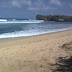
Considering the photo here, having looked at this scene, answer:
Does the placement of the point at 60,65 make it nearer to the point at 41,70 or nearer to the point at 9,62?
the point at 41,70

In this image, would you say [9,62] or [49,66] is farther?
[9,62]

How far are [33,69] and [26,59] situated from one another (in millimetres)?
1146

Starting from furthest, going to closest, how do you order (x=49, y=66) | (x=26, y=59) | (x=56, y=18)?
(x=56, y=18) → (x=26, y=59) → (x=49, y=66)

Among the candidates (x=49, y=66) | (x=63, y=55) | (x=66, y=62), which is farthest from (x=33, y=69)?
(x=63, y=55)

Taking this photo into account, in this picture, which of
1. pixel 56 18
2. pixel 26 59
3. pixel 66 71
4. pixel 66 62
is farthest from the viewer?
pixel 56 18

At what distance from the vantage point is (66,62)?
5242mm

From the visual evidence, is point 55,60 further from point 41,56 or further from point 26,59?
point 26,59

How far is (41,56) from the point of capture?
6156 mm

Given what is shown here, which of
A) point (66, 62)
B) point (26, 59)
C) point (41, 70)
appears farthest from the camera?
point (26, 59)

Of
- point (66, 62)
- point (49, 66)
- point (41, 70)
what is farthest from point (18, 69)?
point (66, 62)

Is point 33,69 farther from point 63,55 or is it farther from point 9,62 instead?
point 63,55

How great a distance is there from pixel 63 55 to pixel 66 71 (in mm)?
1932

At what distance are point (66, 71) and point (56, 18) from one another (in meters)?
98.0

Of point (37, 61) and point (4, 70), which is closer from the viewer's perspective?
point (4, 70)
